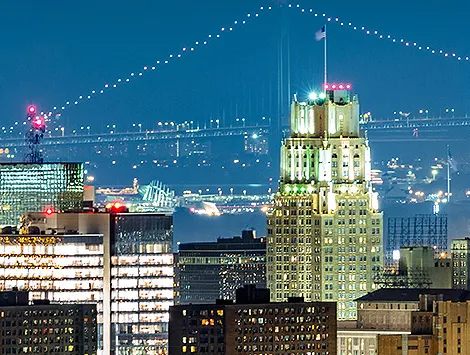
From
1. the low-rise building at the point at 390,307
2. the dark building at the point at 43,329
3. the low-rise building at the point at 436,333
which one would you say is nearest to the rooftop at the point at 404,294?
the low-rise building at the point at 390,307

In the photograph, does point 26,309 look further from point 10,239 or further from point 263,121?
point 263,121

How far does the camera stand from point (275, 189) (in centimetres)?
16262

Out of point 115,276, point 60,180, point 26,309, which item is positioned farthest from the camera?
point 60,180

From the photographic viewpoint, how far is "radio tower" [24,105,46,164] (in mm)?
165625

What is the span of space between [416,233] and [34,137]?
13347 millimetres

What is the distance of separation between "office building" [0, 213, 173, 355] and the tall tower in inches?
129

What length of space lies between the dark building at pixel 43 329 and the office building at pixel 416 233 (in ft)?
62.1

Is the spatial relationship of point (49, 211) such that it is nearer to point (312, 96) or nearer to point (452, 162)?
point (312, 96)

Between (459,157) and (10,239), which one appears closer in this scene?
(10,239)

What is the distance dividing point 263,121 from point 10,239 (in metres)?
19.0

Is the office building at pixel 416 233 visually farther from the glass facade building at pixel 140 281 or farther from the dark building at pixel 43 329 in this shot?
the dark building at pixel 43 329

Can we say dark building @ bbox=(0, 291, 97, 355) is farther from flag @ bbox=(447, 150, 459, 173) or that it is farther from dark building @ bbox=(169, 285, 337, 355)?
flag @ bbox=(447, 150, 459, 173)

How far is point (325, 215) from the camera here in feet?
485

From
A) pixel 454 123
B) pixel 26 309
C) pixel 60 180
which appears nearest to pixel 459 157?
pixel 454 123
